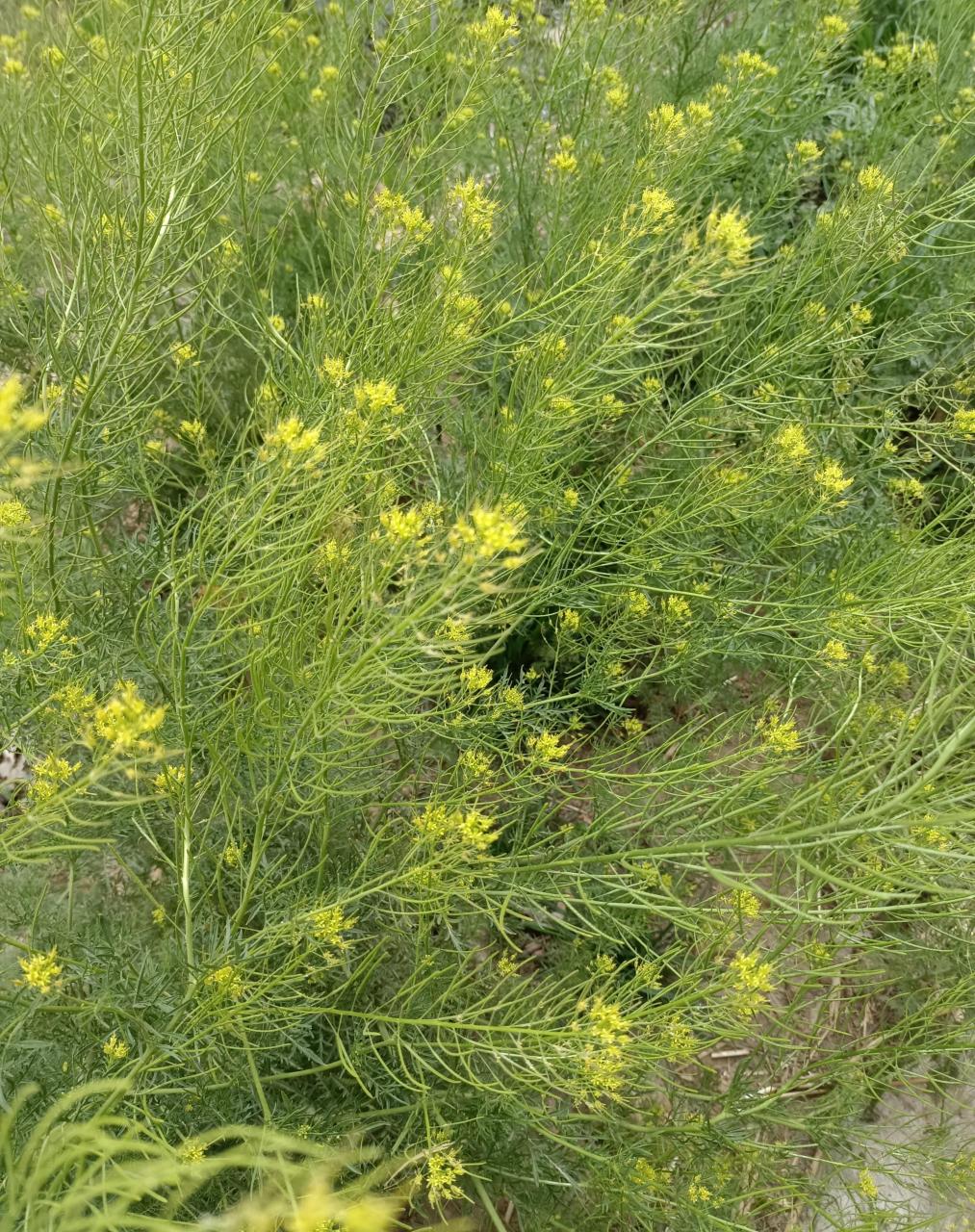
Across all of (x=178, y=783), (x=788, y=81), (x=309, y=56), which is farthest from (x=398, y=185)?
(x=178, y=783)

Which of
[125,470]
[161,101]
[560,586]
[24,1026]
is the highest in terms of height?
[161,101]

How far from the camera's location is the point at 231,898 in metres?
1.66

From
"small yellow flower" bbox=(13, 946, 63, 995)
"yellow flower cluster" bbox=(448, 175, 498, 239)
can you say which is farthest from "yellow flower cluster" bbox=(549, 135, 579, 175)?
"small yellow flower" bbox=(13, 946, 63, 995)

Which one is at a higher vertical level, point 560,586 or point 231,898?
point 560,586

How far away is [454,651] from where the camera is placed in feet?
4.86

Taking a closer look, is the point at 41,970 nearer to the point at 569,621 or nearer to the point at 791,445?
the point at 569,621

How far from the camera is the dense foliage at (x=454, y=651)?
1208mm

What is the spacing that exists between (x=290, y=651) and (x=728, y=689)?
140 cm

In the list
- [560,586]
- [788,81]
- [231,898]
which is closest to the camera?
[231,898]

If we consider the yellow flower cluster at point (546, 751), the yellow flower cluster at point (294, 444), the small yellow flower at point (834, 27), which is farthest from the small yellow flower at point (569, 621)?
the small yellow flower at point (834, 27)

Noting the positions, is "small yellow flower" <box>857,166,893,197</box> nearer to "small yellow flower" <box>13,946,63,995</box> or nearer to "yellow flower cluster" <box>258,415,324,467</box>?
"yellow flower cluster" <box>258,415,324,467</box>

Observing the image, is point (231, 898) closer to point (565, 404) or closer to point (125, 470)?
point (125, 470)

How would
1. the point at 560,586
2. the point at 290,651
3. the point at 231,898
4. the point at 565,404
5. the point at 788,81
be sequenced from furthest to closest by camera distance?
the point at 788,81 → the point at 560,586 → the point at 231,898 → the point at 565,404 → the point at 290,651

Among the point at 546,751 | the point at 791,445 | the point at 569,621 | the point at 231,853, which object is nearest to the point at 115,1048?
the point at 231,853
